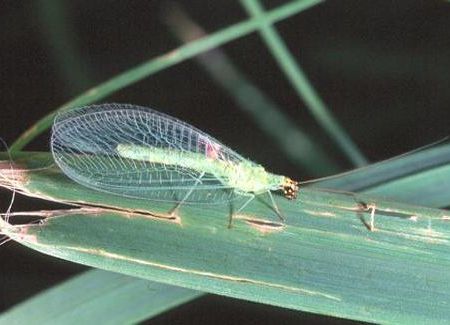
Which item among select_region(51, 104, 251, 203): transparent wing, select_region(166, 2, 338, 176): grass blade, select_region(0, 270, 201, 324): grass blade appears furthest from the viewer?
select_region(166, 2, 338, 176): grass blade

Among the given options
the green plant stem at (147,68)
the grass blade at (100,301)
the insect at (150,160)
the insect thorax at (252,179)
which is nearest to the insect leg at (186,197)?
the insect at (150,160)

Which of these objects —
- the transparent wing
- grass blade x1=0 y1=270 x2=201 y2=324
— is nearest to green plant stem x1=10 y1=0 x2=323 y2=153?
the transparent wing

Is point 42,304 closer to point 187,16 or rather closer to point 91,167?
point 91,167

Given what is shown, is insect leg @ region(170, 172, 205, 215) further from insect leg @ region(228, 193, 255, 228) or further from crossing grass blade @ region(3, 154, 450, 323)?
insect leg @ region(228, 193, 255, 228)

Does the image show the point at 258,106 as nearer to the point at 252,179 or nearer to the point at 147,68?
the point at 147,68

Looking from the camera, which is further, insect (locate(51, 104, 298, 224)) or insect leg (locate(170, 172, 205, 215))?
insect (locate(51, 104, 298, 224))

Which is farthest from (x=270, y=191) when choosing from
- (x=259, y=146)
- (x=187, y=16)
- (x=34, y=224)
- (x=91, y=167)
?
(x=187, y=16)

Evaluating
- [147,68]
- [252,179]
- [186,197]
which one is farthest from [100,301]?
[147,68]
